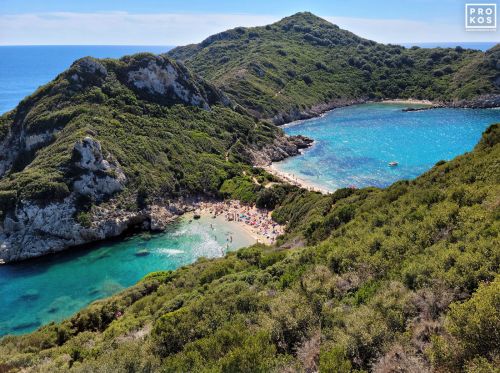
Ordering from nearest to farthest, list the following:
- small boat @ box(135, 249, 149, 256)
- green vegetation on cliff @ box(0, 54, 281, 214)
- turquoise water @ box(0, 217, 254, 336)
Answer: turquoise water @ box(0, 217, 254, 336) < small boat @ box(135, 249, 149, 256) < green vegetation on cliff @ box(0, 54, 281, 214)

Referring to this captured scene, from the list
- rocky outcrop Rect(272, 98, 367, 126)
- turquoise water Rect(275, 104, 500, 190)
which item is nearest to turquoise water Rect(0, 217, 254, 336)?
turquoise water Rect(275, 104, 500, 190)

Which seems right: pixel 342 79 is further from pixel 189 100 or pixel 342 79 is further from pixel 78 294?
pixel 78 294

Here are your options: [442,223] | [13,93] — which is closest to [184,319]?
[442,223]

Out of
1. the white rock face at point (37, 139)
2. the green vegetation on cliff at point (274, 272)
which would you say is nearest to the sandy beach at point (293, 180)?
the green vegetation on cliff at point (274, 272)

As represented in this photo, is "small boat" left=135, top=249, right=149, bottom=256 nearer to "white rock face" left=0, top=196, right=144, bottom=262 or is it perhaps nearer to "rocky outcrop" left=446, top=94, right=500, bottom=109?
"white rock face" left=0, top=196, right=144, bottom=262

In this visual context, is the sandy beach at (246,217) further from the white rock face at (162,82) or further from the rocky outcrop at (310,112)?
the rocky outcrop at (310,112)

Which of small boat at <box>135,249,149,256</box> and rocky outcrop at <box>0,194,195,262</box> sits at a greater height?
rocky outcrop at <box>0,194,195,262</box>
